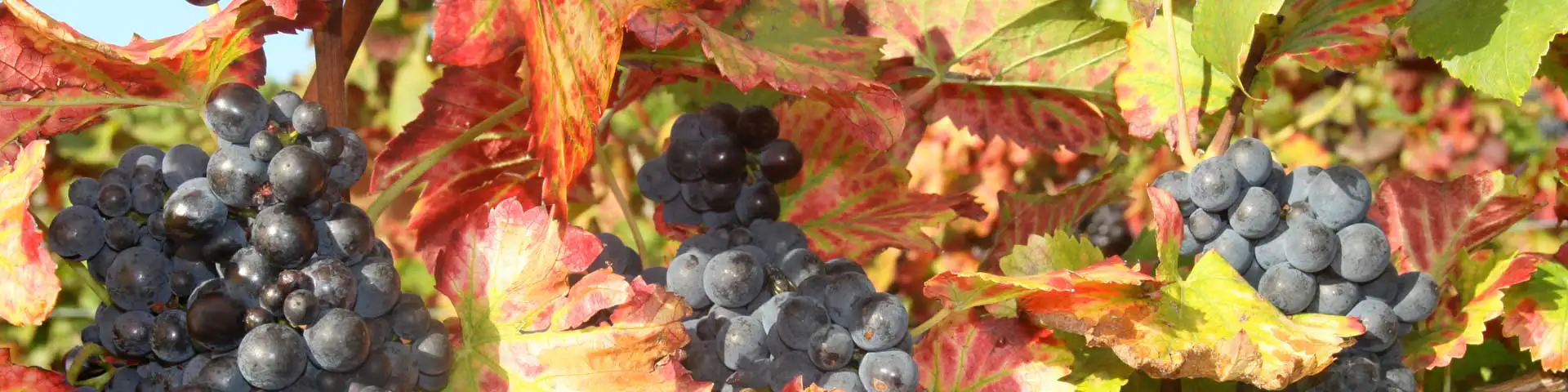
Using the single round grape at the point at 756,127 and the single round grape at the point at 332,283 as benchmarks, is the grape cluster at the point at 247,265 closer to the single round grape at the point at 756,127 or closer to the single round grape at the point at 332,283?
the single round grape at the point at 332,283

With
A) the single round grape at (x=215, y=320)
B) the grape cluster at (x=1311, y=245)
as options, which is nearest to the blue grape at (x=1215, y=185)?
the grape cluster at (x=1311, y=245)

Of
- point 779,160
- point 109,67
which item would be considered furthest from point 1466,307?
point 109,67

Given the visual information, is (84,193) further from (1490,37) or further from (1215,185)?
(1490,37)

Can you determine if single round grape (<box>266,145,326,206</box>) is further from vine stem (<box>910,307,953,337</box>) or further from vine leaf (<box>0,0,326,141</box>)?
vine stem (<box>910,307,953,337</box>)

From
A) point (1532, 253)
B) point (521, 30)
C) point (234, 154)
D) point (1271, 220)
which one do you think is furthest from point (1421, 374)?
point (234, 154)

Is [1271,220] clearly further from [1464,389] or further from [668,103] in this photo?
[668,103]

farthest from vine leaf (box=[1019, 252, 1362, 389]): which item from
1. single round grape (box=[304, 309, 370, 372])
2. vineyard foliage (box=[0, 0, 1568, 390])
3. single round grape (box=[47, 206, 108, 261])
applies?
single round grape (box=[47, 206, 108, 261])
